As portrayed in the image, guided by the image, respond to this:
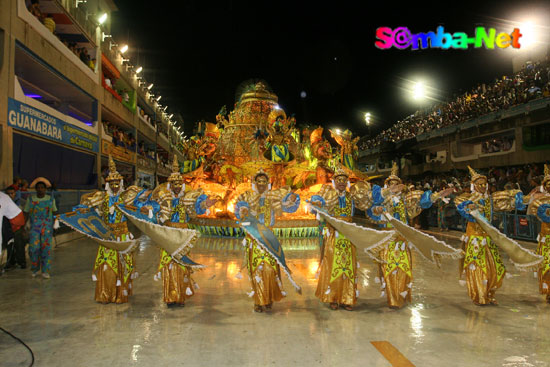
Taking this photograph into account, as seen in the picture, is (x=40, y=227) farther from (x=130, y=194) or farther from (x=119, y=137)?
(x=119, y=137)

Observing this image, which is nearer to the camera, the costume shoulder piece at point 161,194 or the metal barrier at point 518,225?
the costume shoulder piece at point 161,194

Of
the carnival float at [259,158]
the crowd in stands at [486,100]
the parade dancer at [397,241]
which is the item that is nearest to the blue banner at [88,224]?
the parade dancer at [397,241]

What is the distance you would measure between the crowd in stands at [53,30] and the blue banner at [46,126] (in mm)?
3167

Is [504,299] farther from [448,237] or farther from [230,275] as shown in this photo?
[448,237]

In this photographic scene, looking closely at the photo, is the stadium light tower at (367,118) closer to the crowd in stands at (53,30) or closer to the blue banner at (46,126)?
the crowd in stands at (53,30)

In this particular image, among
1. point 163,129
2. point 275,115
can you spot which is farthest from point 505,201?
point 163,129

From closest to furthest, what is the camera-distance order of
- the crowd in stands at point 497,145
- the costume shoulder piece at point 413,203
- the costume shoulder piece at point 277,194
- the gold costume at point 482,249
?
the gold costume at point 482,249
the costume shoulder piece at point 277,194
the costume shoulder piece at point 413,203
the crowd in stands at point 497,145

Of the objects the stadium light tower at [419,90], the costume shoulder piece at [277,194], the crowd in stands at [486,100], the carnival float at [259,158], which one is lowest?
the costume shoulder piece at [277,194]

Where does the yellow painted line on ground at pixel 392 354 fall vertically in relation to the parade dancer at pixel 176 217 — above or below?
below

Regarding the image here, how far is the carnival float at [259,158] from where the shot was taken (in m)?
12.7

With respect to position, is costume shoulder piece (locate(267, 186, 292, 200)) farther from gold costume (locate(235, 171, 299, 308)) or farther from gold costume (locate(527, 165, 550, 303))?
gold costume (locate(527, 165, 550, 303))

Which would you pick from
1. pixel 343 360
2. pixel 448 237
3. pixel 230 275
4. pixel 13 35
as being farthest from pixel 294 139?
pixel 343 360

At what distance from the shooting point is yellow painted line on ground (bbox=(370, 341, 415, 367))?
3.56 meters

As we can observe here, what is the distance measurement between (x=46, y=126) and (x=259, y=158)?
7329 millimetres
